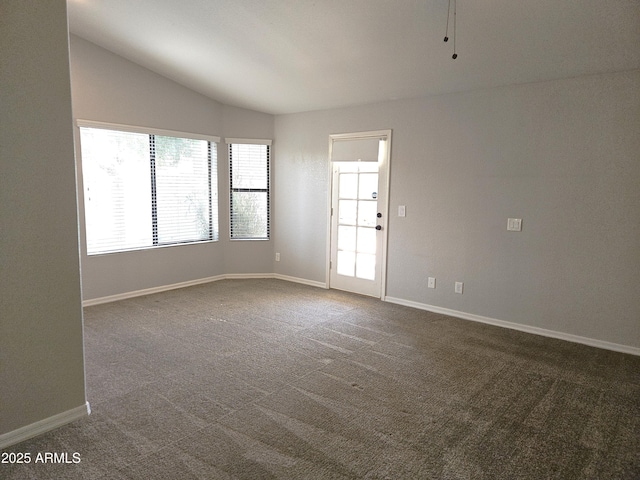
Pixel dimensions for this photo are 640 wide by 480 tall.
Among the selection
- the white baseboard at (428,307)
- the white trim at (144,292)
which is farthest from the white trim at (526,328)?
the white trim at (144,292)

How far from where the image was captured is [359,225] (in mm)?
5445

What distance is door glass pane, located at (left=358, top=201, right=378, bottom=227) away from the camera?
5.28 m

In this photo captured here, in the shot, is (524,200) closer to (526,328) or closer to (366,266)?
(526,328)

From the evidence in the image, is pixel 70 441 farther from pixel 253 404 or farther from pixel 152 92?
pixel 152 92

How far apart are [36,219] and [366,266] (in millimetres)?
3866

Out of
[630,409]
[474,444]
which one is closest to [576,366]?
[630,409]

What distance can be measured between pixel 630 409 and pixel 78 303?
368 centimetres

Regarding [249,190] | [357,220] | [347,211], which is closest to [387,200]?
[357,220]

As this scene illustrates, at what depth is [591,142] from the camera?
3.68 m

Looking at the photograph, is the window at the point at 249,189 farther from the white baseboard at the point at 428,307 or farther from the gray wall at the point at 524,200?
the gray wall at the point at 524,200

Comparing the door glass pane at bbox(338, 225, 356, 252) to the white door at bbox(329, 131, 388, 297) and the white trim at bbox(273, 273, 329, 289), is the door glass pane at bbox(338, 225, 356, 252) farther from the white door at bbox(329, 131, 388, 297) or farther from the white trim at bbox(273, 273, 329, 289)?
the white trim at bbox(273, 273, 329, 289)

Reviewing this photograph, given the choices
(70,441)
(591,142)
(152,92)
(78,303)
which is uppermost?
(152,92)

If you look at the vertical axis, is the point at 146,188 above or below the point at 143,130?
below

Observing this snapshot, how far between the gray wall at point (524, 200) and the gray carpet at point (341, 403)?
415 mm
